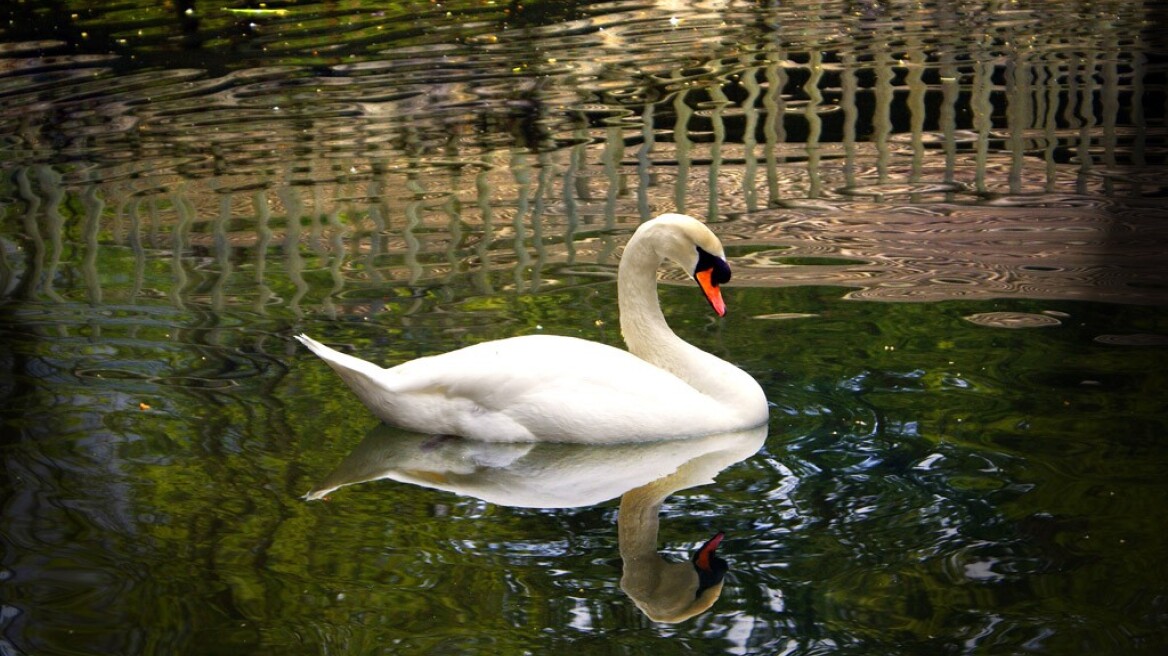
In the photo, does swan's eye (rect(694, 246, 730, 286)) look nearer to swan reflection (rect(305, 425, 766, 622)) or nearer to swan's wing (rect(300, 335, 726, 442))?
swan's wing (rect(300, 335, 726, 442))

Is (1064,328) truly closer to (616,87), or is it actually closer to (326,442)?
(326,442)

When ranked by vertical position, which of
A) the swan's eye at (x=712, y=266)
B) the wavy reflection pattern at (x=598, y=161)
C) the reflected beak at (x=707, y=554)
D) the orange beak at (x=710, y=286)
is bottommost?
the reflected beak at (x=707, y=554)

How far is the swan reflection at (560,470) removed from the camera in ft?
17.0

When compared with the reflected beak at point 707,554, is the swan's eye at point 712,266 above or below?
above

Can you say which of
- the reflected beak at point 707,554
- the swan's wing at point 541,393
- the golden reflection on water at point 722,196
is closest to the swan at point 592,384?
the swan's wing at point 541,393

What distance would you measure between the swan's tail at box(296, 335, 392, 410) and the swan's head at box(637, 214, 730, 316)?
3.63 feet

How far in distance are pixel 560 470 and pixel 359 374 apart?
82 cm

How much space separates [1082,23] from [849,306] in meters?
8.02

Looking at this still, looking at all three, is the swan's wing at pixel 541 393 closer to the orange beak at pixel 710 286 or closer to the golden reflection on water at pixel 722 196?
the orange beak at pixel 710 286

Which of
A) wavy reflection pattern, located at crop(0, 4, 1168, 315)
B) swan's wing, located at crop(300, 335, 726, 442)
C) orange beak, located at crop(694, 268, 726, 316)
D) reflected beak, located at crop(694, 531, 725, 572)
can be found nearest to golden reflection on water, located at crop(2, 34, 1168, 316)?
wavy reflection pattern, located at crop(0, 4, 1168, 315)

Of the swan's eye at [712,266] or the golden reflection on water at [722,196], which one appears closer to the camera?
the swan's eye at [712,266]

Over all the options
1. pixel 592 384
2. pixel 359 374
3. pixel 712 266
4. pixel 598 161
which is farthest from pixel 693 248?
pixel 598 161

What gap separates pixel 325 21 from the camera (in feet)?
51.7

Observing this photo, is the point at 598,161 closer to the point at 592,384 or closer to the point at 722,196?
the point at 722,196
